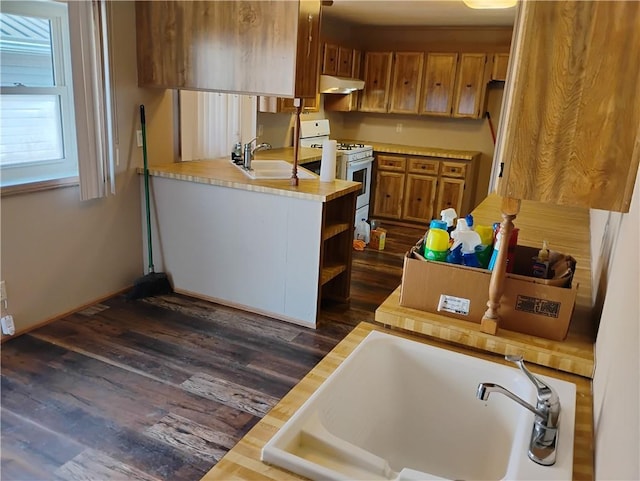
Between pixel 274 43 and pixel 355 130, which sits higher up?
pixel 274 43

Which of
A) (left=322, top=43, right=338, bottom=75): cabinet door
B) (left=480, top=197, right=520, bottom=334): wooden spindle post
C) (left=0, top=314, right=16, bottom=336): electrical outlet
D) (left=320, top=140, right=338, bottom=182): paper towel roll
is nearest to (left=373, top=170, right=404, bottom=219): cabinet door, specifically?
(left=322, top=43, right=338, bottom=75): cabinet door

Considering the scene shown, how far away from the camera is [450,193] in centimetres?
604

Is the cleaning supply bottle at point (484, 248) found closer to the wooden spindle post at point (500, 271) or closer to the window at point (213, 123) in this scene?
the wooden spindle post at point (500, 271)

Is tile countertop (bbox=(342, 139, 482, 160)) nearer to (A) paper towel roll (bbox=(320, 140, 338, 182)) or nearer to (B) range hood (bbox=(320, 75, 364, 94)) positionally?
(B) range hood (bbox=(320, 75, 364, 94))

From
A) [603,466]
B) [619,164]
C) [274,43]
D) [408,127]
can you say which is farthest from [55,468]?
[408,127]

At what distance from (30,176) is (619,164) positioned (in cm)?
309

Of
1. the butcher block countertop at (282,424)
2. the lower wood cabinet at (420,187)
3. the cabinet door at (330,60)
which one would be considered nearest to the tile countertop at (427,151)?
the lower wood cabinet at (420,187)

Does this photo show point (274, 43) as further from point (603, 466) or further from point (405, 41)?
point (405, 41)

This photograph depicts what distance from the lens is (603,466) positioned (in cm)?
102

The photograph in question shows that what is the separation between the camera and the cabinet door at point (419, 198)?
614 centimetres

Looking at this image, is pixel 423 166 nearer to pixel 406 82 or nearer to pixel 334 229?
pixel 406 82

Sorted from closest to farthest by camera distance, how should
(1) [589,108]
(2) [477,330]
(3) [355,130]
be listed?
(1) [589,108] → (2) [477,330] → (3) [355,130]

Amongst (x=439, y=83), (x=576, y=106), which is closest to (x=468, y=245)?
(x=576, y=106)

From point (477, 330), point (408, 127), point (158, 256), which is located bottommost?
point (158, 256)
